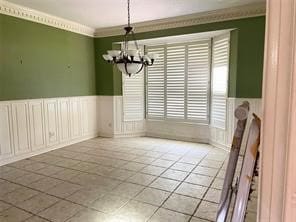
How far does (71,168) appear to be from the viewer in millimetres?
3746

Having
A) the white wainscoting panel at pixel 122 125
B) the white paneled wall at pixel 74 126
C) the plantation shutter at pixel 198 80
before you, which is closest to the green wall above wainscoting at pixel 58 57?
the white paneled wall at pixel 74 126

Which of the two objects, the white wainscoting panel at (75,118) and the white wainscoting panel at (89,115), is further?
the white wainscoting panel at (89,115)

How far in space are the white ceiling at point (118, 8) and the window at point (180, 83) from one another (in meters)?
1.01

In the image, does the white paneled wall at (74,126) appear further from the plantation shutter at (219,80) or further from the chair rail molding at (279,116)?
the chair rail molding at (279,116)

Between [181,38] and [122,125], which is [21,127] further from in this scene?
[181,38]

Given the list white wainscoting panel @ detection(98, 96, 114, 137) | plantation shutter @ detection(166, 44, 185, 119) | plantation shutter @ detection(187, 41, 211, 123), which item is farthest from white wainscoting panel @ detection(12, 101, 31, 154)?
plantation shutter @ detection(187, 41, 211, 123)

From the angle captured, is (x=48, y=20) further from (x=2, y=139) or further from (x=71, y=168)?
(x=71, y=168)

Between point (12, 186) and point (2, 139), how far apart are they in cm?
114

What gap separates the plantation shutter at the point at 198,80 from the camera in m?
5.12

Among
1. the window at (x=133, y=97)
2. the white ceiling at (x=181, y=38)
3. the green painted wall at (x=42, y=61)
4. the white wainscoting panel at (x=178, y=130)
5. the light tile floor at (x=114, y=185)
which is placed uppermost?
the white ceiling at (x=181, y=38)

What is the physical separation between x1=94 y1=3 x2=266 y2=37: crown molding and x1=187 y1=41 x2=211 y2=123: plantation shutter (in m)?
0.64

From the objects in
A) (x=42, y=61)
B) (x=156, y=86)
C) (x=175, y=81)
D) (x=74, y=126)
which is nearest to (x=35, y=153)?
(x=74, y=126)

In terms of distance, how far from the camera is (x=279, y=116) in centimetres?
58

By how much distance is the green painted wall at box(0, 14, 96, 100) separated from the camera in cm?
391
